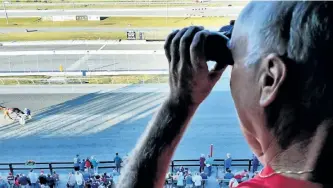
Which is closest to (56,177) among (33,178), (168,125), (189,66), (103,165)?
(33,178)

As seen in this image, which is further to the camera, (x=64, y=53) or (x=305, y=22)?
(x=64, y=53)

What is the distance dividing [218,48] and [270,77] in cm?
18

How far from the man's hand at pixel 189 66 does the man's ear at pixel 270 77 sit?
0.19 meters

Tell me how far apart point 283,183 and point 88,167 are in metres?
8.80

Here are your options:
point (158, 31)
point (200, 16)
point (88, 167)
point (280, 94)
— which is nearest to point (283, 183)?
point (280, 94)

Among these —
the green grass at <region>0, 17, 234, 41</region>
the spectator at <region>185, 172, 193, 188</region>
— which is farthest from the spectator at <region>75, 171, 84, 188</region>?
the green grass at <region>0, 17, 234, 41</region>

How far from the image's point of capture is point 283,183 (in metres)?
1.08

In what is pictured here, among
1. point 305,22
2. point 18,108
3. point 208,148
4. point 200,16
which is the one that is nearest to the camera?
point 305,22

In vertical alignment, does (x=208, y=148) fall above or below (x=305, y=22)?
below

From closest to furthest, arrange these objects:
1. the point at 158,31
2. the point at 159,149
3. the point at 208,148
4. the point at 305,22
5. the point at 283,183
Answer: the point at 305,22 < the point at 283,183 < the point at 159,149 < the point at 208,148 < the point at 158,31

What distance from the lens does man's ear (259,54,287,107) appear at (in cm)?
94

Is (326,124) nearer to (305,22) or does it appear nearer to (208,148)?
(305,22)

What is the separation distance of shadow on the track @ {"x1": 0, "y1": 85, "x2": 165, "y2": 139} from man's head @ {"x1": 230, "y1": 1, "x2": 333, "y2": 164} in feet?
36.8

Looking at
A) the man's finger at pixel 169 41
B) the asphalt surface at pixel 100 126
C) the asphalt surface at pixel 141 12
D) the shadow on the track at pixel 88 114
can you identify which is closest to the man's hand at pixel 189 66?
the man's finger at pixel 169 41
